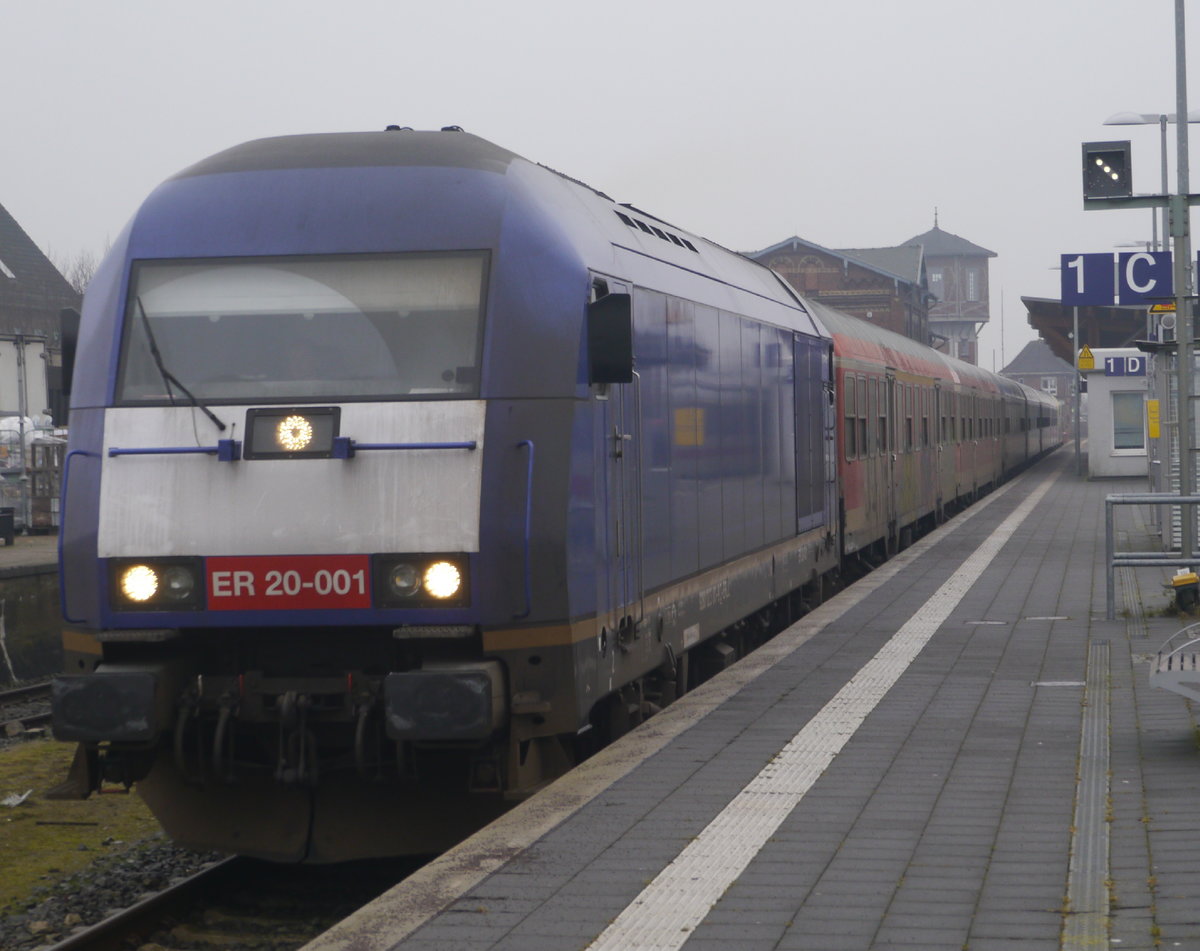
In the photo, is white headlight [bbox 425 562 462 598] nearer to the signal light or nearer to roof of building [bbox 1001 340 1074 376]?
the signal light

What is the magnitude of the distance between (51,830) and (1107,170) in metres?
10.1

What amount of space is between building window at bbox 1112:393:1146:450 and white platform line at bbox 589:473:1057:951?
32113mm

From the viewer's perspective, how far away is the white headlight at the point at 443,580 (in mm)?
6812

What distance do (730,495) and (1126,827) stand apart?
4893 millimetres

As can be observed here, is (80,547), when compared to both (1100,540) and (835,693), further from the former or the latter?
(1100,540)

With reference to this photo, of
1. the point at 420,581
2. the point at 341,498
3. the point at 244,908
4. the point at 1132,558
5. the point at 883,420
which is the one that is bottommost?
the point at 244,908

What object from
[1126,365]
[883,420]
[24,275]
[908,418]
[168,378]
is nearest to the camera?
[168,378]

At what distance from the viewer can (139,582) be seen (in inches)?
274

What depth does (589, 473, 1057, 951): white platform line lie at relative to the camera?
4.99 m

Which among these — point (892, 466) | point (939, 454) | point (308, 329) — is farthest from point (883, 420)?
point (308, 329)

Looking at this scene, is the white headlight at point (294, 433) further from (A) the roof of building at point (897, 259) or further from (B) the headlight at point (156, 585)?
(A) the roof of building at point (897, 259)

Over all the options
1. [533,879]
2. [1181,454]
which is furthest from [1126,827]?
[1181,454]

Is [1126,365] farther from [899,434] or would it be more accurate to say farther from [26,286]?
[26,286]

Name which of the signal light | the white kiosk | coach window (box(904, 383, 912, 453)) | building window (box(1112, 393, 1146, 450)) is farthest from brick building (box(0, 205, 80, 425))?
the signal light
